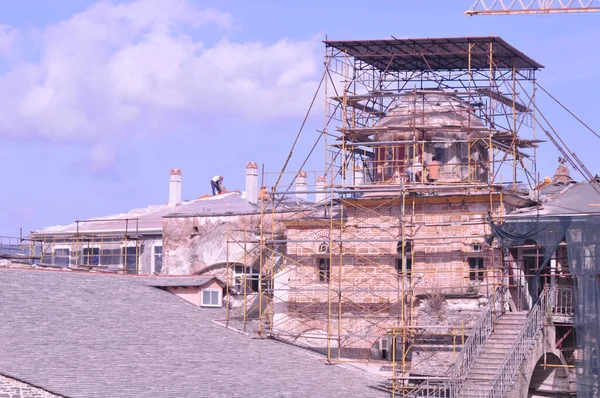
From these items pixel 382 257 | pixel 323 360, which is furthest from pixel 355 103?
pixel 323 360

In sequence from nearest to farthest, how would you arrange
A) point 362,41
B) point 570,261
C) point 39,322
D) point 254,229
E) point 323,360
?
1. point 39,322
2. point 570,261
3. point 323,360
4. point 362,41
5. point 254,229

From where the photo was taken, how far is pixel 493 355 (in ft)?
115

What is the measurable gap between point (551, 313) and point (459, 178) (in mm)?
7191

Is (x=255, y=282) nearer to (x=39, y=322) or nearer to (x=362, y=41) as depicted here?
(x=362, y=41)

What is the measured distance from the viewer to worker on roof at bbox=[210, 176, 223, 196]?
53.7 meters

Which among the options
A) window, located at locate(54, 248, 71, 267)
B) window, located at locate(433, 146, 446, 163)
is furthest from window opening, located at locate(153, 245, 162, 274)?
window, located at locate(433, 146, 446, 163)

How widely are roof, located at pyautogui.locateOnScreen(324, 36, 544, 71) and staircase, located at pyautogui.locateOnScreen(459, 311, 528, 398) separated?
924cm

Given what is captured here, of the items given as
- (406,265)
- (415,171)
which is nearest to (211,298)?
(406,265)

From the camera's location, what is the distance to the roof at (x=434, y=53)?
133ft

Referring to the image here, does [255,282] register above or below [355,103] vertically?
below

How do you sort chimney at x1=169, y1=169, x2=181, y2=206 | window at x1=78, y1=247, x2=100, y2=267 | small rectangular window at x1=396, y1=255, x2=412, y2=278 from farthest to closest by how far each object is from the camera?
1. chimney at x1=169, y1=169, x2=181, y2=206
2. window at x1=78, y1=247, x2=100, y2=267
3. small rectangular window at x1=396, y1=255, x2=412, y2=278

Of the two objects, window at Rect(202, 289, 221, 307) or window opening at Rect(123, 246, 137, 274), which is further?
window opening at Rect(123, 246, 137, 274)

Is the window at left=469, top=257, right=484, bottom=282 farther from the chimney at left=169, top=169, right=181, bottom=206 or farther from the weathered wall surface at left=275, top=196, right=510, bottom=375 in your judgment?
the chimney at left=169, top=169, right=181, bottom=206

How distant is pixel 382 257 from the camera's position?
133 ft
